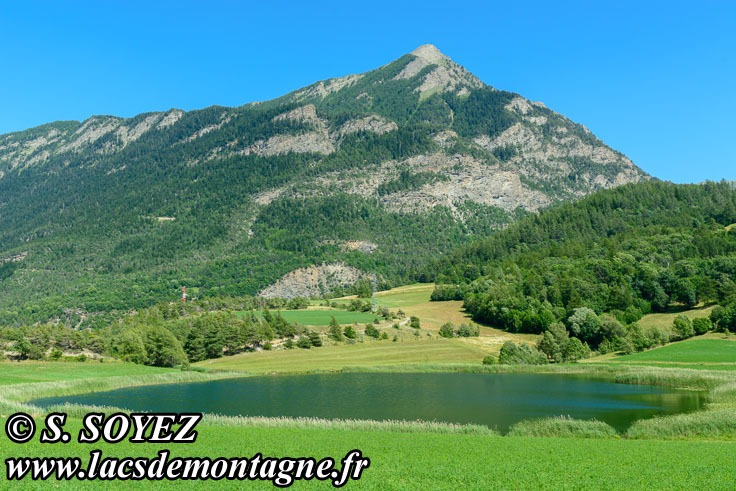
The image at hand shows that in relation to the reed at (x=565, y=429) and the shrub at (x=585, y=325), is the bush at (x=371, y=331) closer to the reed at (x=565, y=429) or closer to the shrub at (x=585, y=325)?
the shrub at (x=585, y=325)

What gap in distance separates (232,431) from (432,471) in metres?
16.8

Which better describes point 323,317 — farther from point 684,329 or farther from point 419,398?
point 684,329

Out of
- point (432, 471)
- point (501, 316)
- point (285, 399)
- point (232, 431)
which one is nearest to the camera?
point (432, 471)

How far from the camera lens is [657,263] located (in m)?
154

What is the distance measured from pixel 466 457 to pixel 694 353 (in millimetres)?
73689

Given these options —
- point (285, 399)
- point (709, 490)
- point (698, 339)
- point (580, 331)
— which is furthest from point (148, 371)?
point (698, 339)

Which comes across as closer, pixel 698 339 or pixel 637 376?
pixel 637 376

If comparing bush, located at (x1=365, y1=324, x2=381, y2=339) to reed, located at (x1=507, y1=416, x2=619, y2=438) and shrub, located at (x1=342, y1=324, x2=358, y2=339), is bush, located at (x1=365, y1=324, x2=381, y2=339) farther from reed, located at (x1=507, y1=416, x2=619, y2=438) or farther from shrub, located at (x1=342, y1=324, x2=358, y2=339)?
reed, located at (x1=507, y1=416, x2=619, y2=438)

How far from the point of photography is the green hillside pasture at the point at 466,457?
21.8 metres

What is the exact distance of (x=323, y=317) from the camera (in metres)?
132

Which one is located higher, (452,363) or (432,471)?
(432,471)

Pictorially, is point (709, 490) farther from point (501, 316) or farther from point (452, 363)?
point (501, 316)

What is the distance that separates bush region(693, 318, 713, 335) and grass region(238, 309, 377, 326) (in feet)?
237

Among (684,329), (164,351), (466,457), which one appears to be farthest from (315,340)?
Answer: (466,457)
